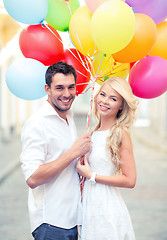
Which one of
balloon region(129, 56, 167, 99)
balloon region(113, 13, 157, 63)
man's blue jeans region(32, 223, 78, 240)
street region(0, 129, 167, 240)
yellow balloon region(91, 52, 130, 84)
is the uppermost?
balloon region(113, 13, 157, 63)

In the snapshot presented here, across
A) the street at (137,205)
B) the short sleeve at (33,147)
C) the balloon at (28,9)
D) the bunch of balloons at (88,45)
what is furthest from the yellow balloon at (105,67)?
the street at (137,205)

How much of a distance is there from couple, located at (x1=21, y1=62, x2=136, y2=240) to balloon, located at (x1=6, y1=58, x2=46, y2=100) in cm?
21

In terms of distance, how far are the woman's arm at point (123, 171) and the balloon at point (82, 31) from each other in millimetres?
644

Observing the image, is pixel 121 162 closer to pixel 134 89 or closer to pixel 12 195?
pixel 134 89

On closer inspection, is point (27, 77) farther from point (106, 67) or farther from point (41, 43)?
point (106, 67)

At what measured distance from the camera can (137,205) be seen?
5266mm

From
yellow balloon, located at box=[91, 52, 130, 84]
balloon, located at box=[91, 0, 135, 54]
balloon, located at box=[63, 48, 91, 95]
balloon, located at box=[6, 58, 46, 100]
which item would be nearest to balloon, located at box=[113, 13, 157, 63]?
balloon, located at box=[91, 0, 135, 54]

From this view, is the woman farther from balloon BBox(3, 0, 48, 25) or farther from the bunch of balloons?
balloon BBox(3, 0, 48, 25)

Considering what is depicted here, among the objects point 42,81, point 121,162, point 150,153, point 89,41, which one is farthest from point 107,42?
point 150,153

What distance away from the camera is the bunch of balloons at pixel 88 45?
2.18 metres

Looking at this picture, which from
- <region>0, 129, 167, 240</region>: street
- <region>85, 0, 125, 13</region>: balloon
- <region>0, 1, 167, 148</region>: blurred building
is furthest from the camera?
<region>0, 1, 167, 148</region>: blurred building

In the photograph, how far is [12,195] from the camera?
227 inches

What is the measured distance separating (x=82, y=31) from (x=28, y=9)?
1.27 ft

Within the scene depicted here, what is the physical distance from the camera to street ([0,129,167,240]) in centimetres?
434
